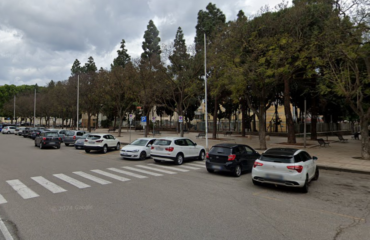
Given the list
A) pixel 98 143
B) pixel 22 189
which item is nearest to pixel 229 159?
pixel 22 189

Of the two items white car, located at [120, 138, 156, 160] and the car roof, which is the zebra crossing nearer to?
white car, located at [120, 138, 156, 160]

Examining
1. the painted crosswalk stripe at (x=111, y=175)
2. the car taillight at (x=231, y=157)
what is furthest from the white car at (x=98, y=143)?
the car taillight at (x=231, y=157)

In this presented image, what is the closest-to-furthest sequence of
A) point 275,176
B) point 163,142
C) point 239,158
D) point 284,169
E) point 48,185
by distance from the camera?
point 284,169 → point 275,176 → point 48,185 → point 239,158 → point 163,142

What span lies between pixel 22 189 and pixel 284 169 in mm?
8317

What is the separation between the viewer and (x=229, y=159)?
10.7m

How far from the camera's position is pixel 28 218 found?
548cm

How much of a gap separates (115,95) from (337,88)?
29.1 m

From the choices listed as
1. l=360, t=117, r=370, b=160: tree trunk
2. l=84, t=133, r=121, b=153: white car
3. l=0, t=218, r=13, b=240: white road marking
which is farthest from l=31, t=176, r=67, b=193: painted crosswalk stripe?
l=360, t=117, r=370, b=160: tree trunk

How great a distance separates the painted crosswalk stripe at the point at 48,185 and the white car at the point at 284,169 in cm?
646

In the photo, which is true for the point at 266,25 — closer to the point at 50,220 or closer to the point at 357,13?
the point at 357,13

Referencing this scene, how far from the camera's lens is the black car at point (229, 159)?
10.7m

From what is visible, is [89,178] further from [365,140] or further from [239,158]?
[365,140]

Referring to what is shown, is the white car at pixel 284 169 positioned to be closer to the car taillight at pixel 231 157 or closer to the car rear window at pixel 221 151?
the car taillight at pixel 231 157

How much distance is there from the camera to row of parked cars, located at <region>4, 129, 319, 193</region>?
8125 mm
